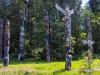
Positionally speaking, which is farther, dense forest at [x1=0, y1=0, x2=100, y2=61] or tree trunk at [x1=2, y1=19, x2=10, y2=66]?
dense forest at [x1=0, y1=0, x2=100, y2=61]

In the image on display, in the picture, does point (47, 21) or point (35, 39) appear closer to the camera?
point (47, 21)

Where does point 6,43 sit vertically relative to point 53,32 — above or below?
below

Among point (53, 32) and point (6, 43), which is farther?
point (53, 32)

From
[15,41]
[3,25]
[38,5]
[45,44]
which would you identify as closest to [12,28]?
[15,41]

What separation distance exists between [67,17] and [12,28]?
2420 cm

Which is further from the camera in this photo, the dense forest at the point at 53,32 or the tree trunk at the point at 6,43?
the dense forest at the point at 53,32

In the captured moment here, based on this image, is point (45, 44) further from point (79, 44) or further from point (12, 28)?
point (12, 28)

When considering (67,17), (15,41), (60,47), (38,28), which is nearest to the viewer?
(67,17)

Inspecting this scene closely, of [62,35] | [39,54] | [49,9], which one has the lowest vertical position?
[39,54]

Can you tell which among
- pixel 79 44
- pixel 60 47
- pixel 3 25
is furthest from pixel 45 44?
pixel 3 25

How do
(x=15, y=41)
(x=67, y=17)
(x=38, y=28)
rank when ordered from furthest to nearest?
1. (x=15, y=41)
2. (x=38, y=28)
3. (x=67, y=17)

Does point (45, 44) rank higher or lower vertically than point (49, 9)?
lower

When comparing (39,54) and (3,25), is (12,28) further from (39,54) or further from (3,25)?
(3,25)

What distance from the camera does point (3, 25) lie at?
22.9 meters
